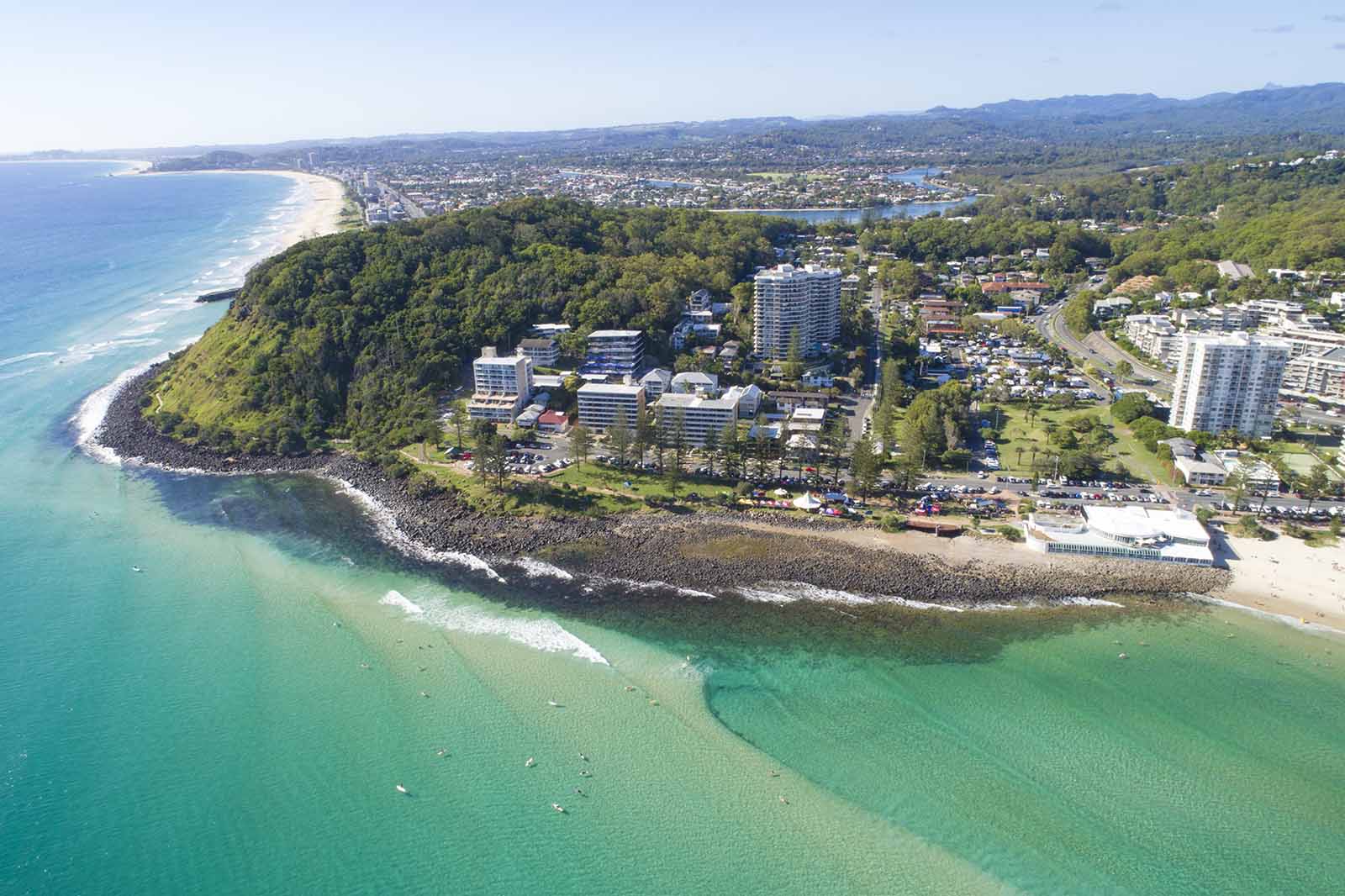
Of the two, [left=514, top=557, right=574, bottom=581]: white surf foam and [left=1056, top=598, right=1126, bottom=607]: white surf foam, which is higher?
[left=514, top=557, right=574, bottom=581]: white surf foam

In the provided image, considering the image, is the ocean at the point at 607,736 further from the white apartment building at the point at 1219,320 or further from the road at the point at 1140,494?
the white apartment building at the point at 1219,320

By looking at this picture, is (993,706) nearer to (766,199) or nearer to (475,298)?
(475,298)

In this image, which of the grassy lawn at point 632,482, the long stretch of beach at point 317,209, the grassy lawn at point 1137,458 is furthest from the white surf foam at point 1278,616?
the long stretch of beach at point 317,209

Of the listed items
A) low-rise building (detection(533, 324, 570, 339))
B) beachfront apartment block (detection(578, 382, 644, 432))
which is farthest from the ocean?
low-rise building (detection(533, 324, 570, 339))

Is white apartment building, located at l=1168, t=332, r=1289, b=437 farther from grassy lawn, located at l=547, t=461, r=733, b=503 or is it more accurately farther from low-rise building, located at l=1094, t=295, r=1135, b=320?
low-rise building, located at l=1094, t=295, r=1135, b=320

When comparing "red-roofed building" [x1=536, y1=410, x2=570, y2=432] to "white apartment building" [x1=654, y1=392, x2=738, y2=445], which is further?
"red-roofed building" [x1=536, y1=410, x2=570, y2=432]

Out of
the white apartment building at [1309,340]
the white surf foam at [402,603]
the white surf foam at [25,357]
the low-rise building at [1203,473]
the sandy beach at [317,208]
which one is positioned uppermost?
the sandy beach at [317,208]

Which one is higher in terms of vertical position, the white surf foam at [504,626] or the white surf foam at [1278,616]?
the white surf foam at [504,626]
